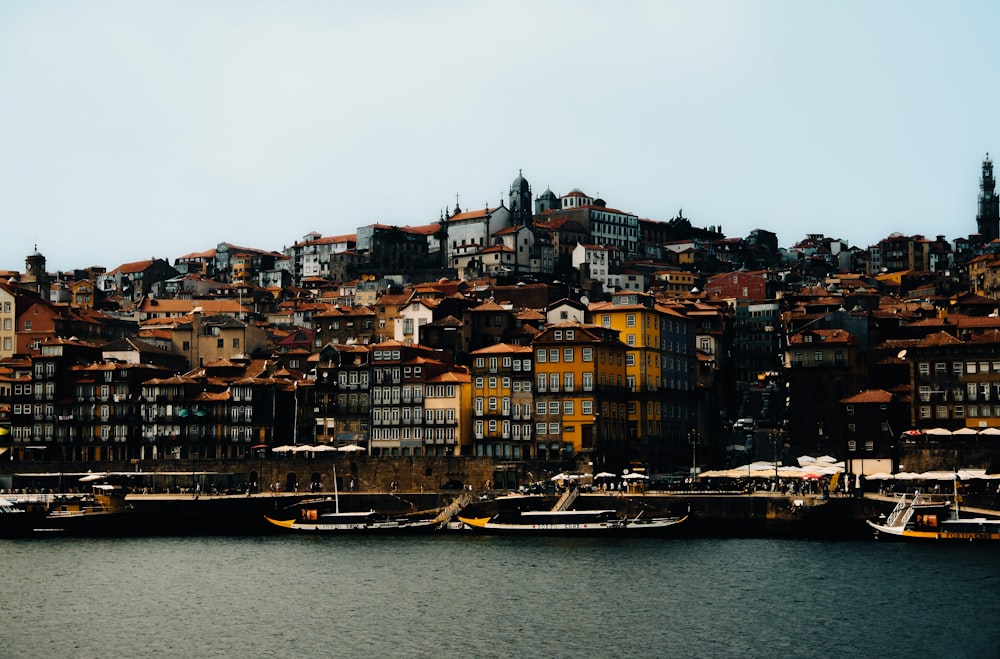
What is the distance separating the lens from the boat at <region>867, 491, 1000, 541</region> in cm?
9269

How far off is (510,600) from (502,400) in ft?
164

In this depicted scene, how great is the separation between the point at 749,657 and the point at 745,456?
76376mm

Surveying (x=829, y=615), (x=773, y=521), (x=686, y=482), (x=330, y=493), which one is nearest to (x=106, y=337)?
(x=330, y=493)

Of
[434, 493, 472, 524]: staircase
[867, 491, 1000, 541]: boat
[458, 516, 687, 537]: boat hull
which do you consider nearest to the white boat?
[434, 493, 472, 524]: staircase

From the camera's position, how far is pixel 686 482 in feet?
366

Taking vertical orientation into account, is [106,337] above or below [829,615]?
above

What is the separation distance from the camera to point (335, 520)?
111 meters

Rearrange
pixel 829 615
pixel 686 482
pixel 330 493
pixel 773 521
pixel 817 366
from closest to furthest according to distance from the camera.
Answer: pixel 829 615 → pixel 773 521 → pixel 686 482 → pixel 330 493 → pixel 817 366

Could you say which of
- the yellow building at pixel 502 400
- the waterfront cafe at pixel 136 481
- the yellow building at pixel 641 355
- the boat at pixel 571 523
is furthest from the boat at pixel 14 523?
the yellow building at pixel 641 355

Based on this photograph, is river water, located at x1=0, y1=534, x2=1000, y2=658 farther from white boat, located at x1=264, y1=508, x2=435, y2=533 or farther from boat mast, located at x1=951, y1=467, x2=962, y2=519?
white boat, located at x1=264, y1=508, x2=435, y2=533

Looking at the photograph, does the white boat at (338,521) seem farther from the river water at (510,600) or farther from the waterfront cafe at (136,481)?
the waterfront cafe at (136,481)

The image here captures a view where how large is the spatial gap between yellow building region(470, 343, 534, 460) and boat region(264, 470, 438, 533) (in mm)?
14227

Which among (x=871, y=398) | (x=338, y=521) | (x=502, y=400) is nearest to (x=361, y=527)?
(x=338, y=521)

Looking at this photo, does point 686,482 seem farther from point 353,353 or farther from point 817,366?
point 353,353
